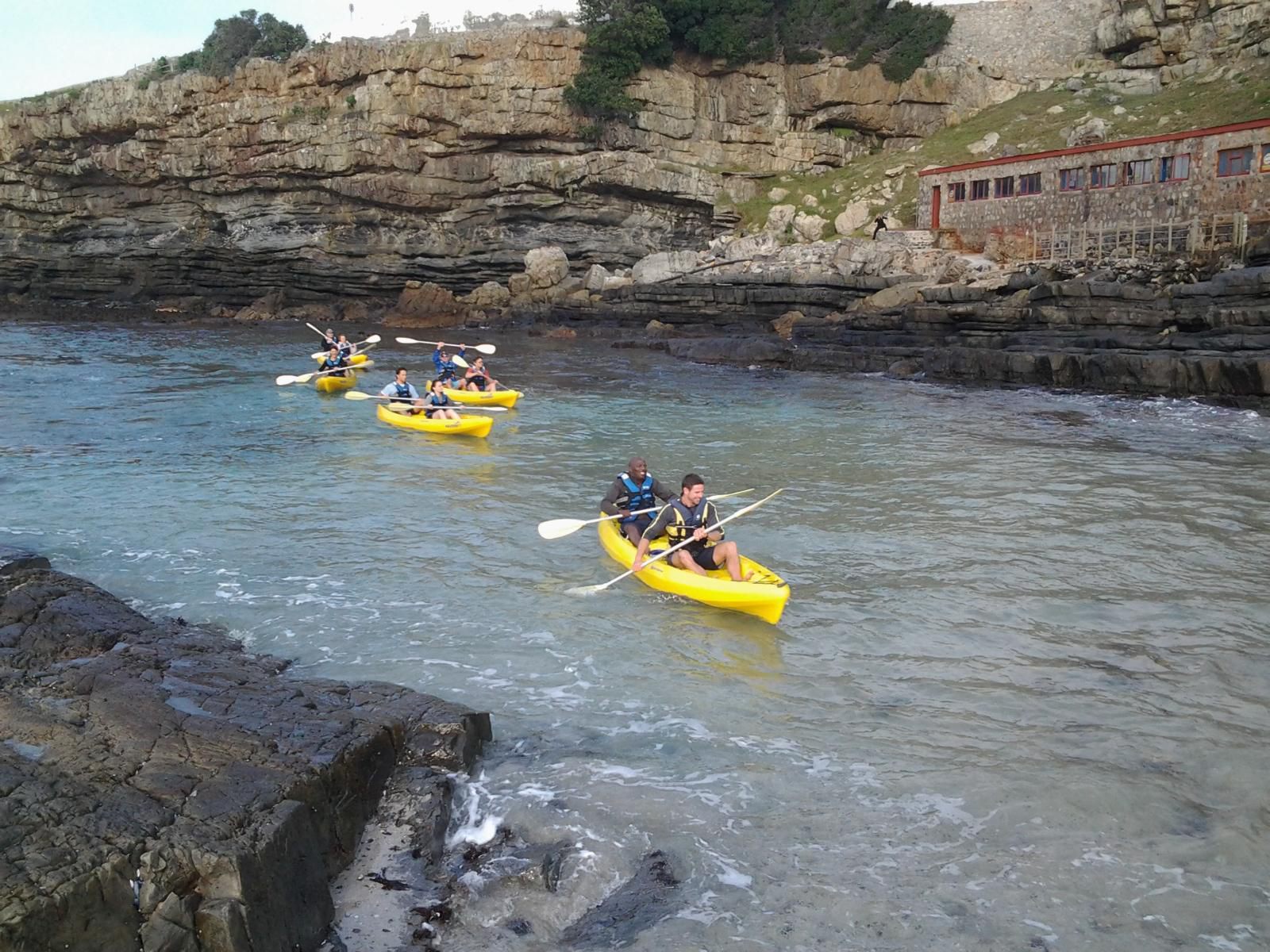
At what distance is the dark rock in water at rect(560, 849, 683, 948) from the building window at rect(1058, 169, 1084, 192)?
2854 centimetres

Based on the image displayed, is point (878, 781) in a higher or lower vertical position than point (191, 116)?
lower

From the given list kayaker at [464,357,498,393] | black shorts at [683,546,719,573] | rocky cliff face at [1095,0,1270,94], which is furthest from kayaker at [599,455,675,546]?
rocky cliff face at [1095,0,1270,94]

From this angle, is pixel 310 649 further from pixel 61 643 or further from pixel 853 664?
pixel 853 664

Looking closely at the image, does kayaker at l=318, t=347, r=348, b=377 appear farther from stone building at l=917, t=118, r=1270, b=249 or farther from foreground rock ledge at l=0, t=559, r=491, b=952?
stone building at l=917, t=118, r=1270, b=249

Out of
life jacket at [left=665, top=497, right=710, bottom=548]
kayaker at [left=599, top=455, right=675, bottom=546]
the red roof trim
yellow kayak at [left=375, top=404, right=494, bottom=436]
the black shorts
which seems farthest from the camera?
the red roof trim

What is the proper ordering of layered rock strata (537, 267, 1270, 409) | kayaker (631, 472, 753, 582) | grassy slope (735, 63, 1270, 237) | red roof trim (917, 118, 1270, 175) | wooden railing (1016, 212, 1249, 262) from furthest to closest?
grassy slope (735, 63, 1270, 237)
red roof trim (917, 118, 1270, 175)
wooden railing (1016, 212, 1249, 262)
layered rock strata (537, 267, 1270, 409)
kayaker (631, 472, 753, 582)

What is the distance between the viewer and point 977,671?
709cm

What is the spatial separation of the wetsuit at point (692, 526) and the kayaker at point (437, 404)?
27.4ft

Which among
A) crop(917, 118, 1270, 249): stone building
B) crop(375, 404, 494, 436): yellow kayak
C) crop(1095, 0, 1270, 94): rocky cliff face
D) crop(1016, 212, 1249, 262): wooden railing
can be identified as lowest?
crop(375, 404, 494, 436): yellow kayak

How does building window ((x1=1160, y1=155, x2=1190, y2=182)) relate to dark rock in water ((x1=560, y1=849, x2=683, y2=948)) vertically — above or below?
above

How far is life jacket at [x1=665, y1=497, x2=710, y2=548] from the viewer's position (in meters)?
8.70

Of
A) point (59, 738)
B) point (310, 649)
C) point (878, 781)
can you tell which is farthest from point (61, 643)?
point (878, 781)

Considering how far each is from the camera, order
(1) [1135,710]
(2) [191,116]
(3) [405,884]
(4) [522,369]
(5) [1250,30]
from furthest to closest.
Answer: (2) [191,116] → (5) [1250,30] → (4) [522,369] → (1) [1135,710] → (3) [405,884]

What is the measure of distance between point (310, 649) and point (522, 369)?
18.5m
